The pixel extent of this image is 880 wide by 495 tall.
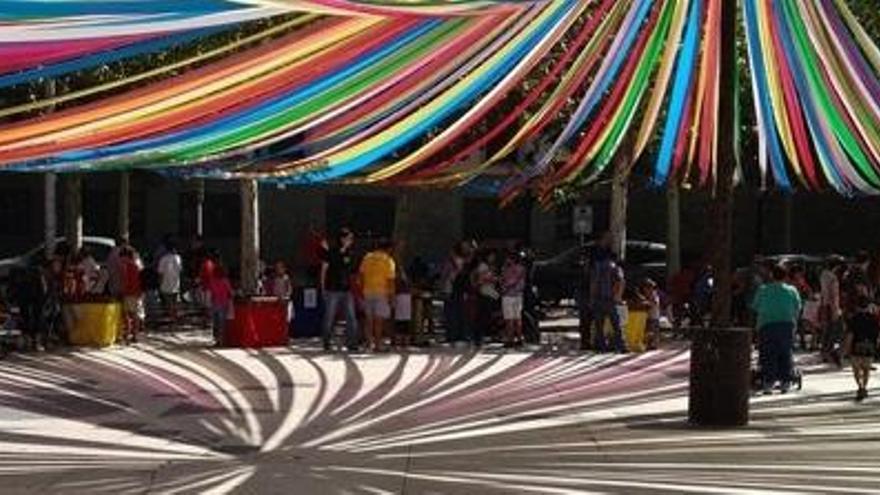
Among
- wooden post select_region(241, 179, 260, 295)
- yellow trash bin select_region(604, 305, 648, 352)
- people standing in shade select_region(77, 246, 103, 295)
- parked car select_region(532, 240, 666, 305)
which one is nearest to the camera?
yellow trash bin select_region(604, 305, 648, 352)

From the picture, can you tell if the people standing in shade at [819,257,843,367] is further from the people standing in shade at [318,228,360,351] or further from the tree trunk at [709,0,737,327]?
the people standing in shade at [318,228,360,351]

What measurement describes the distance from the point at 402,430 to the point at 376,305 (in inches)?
258

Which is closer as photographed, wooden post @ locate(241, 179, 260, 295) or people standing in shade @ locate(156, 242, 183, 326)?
people standing in shade @ locate(156, 242, 183, 326)

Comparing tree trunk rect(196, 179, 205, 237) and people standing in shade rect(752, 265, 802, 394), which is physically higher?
tree trunk rect(196, 179, 205, 237)

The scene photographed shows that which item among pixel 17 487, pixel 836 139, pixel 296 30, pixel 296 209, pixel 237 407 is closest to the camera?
pixel 17 487

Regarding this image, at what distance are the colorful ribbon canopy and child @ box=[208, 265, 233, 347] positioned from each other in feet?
6.91

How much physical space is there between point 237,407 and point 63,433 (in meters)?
1.95

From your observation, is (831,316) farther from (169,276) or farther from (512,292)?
(169,276)

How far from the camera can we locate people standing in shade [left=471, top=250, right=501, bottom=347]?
18.9m

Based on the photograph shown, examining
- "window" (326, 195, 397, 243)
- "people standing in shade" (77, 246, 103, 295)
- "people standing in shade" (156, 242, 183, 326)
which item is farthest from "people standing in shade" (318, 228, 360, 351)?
"window" (326, 195, 397, 243)

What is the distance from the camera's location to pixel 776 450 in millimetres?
10203

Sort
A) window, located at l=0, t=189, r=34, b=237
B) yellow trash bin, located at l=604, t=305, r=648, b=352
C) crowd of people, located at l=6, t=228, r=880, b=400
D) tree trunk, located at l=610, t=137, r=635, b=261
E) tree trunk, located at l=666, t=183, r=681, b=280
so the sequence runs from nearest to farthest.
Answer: crowd of people, located at l=6, t=228, r=880, b=400
yellow trash bin, located at l=604, t=305, r=648, b=352
tree trunk, located at l=610, t=137, r=635, b=261
tree trunk, located at l=666, t=183, r=681, b=280
window, located at l=0, t=189, r=34, b=237

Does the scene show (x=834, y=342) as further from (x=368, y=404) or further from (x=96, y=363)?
(x=96, y=363)

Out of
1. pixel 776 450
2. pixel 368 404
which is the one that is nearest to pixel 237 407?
pixel 368 404
